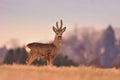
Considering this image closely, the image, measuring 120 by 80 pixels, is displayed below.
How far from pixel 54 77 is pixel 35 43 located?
38.7 feet

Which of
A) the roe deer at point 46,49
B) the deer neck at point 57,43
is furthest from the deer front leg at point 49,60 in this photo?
the deer neck at point 57,43

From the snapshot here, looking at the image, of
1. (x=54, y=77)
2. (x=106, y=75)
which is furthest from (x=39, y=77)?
(x=106, y=75)

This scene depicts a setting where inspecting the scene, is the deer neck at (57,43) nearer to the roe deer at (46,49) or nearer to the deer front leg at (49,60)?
the roe deer at (46,49)

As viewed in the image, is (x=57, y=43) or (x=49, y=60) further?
(x=57, y=43)

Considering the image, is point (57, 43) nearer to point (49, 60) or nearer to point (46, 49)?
point (46, 49)

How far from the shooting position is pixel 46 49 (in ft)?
87.4

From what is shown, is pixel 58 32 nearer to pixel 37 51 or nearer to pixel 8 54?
pixel 37 51

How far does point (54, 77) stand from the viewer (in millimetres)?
15477

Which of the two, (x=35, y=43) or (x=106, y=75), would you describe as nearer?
(x=106, y=75)

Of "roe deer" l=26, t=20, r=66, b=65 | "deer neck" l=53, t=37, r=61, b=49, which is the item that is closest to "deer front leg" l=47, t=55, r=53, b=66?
"roe deer" l=26, t=20, r=66, b=65

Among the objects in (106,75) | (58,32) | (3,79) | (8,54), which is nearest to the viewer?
(3,79)

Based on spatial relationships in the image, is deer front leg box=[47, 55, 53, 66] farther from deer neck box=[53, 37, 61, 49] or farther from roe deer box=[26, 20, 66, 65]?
deer neck box=[53, 37, 61, 49]

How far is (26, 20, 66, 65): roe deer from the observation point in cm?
2592

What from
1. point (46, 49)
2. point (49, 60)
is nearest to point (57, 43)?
point (46, 49)
